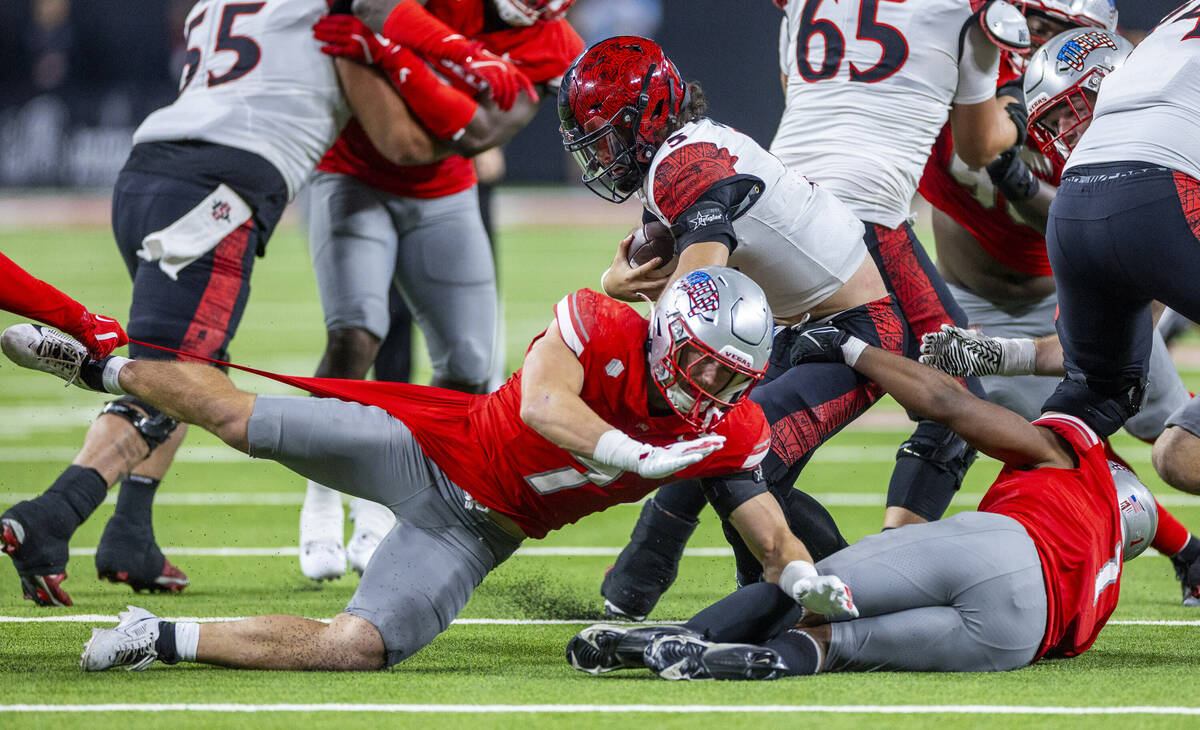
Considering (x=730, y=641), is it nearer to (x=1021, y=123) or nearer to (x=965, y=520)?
(x=965, y=520)

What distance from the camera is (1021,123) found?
190 inches

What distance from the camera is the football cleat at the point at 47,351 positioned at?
12.1 ft

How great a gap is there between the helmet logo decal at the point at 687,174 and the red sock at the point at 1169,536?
1.88 m

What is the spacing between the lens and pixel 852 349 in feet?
12.6

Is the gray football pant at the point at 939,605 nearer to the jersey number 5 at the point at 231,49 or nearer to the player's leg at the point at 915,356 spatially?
the player's leg at the point at 915,356

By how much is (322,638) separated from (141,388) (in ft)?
2.64

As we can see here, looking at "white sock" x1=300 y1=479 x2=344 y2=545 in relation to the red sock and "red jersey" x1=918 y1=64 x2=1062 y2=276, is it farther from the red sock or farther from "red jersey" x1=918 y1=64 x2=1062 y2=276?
the red sock

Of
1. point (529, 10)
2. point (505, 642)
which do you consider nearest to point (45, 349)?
point (505, 642)

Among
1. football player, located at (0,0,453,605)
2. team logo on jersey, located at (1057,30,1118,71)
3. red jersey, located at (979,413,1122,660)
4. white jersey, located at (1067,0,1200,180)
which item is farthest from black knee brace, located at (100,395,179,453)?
team logo on jersey, located at (1057,30,1118,71)

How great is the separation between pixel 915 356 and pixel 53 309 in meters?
2.30

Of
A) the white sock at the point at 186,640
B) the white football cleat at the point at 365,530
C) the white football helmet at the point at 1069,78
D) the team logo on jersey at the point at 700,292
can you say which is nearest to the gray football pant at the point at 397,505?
the white sock at the point at 186,640

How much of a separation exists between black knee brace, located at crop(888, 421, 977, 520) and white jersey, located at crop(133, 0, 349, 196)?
2067 millimetres

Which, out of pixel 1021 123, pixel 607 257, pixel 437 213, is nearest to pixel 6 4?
pixel 607 257

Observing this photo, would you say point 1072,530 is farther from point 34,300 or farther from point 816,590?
point 34,300
